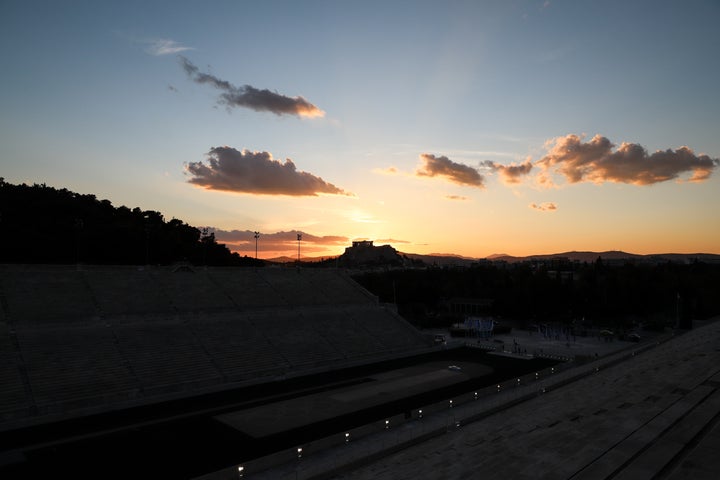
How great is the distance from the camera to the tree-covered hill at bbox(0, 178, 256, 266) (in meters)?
57.6

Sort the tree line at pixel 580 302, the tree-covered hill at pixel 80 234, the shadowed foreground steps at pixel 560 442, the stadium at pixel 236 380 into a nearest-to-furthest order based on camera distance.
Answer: the shadowed foreground steps at pixel 560 442
the stadium at pixel 236 380
the tree-covered hill at pixel 80 234
the tree line at pixel 580 302

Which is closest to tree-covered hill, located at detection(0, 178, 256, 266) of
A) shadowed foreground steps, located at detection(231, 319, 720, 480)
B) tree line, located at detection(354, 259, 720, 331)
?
tree line, located at detection(354, 259, 720, 331)

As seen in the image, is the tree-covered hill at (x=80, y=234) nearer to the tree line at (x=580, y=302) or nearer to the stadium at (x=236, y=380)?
the stadium at (x=236, y=380)

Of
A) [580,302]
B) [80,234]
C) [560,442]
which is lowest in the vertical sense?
[560,442]

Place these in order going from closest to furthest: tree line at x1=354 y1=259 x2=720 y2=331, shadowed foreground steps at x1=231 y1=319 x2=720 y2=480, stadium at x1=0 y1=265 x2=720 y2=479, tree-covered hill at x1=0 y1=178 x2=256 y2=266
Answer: shadowed foreground steps at x1=231 y1=319 x2=720 y2=480 → stadium at x1=0 y1=265 x2=720 y2=479 → tree-covered hill at x1=0 y1=178 x2=256 y2=266 → tree line at x1=354 y1=259 x2=720 y2=331

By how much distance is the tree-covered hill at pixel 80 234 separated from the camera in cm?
5762

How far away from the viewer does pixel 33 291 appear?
36469 millimetres

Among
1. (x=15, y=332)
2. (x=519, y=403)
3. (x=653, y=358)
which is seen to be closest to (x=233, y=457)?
(x=519, y=403)

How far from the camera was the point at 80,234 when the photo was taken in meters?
61.1

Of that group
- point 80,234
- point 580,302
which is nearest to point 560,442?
point 580,302

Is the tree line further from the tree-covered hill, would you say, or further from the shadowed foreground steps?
the shadowed foreground steps

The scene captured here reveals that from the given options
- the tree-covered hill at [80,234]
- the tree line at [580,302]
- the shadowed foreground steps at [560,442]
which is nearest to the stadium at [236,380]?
the shadowed foreground steps at [560,442]

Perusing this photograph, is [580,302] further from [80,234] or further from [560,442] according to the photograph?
[80,234]

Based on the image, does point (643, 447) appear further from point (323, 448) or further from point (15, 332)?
point (15, 332)
